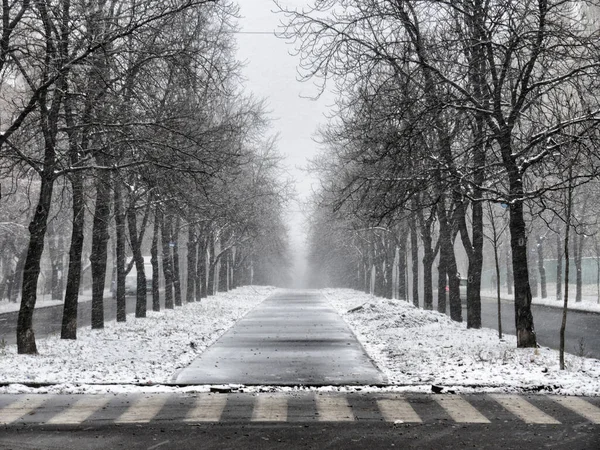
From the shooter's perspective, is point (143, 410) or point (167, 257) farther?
point (167, 257)

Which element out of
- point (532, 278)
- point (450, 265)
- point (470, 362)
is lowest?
point (470, 362)

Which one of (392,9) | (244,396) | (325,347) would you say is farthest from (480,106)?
(244,396)

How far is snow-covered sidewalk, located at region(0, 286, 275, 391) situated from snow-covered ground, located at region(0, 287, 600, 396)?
0.02 meters

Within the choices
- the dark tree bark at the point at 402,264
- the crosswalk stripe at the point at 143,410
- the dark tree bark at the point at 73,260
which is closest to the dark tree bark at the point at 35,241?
the dark tree bark at the point at 73,260

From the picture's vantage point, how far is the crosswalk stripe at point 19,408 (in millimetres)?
9039

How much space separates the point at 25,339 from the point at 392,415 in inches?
319

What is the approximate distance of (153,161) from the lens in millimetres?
14656

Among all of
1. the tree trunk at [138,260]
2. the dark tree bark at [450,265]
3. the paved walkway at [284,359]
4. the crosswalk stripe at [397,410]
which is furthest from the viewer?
the tree trunk at [138,260]

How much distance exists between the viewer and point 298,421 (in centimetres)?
885

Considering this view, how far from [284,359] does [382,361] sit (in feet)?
6.35

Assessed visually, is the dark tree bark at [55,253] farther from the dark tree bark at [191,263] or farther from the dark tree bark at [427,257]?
the dark tree bark at [427,257]

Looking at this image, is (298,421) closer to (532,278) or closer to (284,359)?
(284,359)

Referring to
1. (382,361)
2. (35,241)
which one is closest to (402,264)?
(382,361)

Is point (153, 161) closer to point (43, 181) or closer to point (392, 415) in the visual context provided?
point (43, 181)
